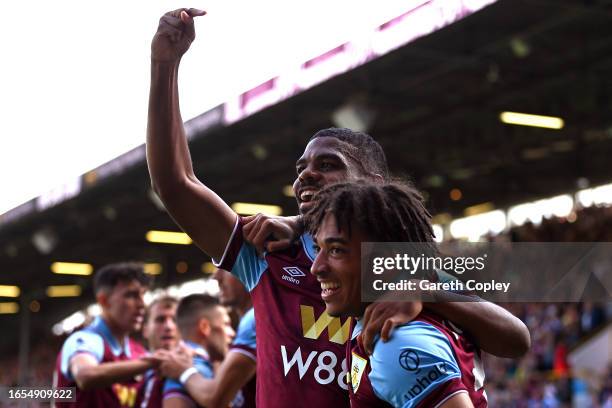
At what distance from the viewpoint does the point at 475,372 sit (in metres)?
2.78

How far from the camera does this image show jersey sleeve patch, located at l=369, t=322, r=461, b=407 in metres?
2.45

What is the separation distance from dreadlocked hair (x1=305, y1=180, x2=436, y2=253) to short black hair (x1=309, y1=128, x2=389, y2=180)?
0.71 meters

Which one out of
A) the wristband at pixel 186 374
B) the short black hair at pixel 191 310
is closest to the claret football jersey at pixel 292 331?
the wristband at pixel 186 374

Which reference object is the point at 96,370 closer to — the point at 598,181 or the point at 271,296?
the point at 271,296

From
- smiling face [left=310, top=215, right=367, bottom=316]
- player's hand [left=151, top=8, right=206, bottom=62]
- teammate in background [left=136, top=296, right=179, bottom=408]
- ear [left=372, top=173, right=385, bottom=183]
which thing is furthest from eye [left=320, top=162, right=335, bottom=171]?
teammate in background [left=136, top=296, right=179, bottom=408]

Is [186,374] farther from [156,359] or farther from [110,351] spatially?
[110,351]

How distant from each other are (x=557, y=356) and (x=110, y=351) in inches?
420

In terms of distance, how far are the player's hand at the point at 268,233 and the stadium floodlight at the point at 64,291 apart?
38977mm

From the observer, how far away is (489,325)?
289 centimetres

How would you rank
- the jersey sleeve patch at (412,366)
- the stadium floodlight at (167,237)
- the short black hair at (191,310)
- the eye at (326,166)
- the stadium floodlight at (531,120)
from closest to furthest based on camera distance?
1. the jersey sleeve patch at (412,366)
2. the eye at (326,166)
3. the short black hair at (191,310)
4. the stadium floodlight at (531,120)
5. the stadium floodlight at (167,237)

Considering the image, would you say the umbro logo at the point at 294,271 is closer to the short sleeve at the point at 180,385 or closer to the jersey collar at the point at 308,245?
the jersey collar at the point at 308,245

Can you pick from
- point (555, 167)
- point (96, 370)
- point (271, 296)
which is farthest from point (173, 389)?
point (555, 167)

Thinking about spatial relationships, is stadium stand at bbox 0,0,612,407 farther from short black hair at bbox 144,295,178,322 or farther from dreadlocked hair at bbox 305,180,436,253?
dreadlocked hair at bbox 305,180,436,253

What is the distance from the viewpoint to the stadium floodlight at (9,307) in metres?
43.8
